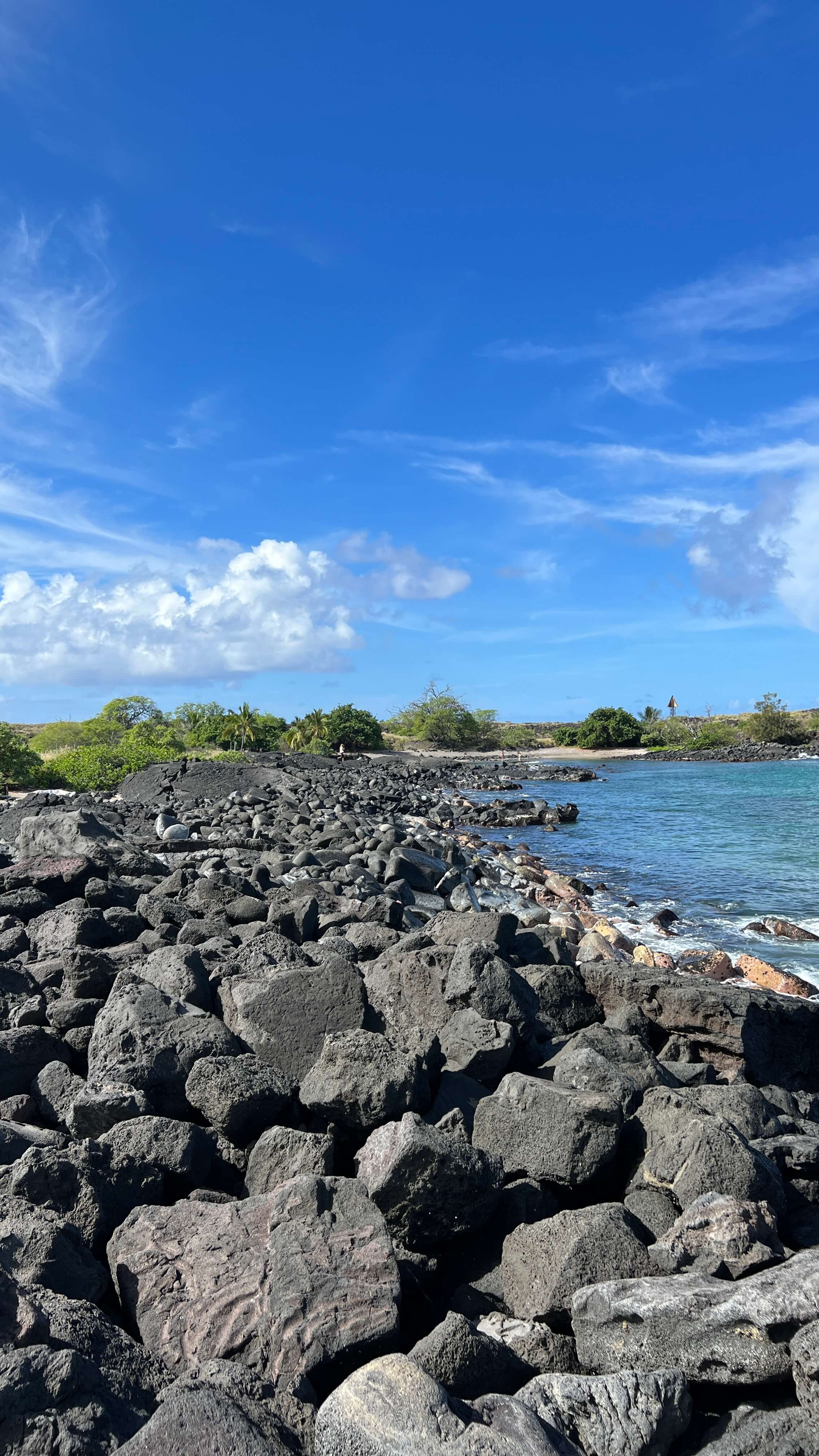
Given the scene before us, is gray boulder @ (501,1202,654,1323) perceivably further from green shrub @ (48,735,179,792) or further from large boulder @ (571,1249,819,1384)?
green shrub @ (48,735,179,792)

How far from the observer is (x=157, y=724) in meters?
61.9

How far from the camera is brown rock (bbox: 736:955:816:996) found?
11.1m

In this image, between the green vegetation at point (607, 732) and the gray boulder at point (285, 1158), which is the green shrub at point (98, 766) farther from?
the green vegetation at point (607, 732)

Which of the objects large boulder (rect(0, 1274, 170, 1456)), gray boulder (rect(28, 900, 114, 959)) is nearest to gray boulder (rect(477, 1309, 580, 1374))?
large boulder (rect(0, 1274, 170, 1456))

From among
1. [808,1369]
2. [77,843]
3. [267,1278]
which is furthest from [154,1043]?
[77,843]

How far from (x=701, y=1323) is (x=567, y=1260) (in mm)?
566

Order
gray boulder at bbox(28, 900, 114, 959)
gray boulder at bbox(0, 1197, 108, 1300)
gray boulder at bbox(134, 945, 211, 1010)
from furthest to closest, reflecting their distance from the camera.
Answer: gray boulder at bbox(28, 900, 114, 959) → gray boulder at bbox(134, 945, 211, 1010) → gray boulder at bbox(0, 1197, 108, 1300)

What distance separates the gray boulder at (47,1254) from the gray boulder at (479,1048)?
2.23 metres

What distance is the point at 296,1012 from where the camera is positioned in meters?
5.39

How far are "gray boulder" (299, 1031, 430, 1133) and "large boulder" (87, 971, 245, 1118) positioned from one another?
2.42 ft

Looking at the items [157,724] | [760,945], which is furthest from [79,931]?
[157,724]

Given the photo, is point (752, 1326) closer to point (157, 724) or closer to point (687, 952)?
point (687, 952)

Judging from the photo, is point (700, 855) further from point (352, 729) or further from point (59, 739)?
point (352, 729)

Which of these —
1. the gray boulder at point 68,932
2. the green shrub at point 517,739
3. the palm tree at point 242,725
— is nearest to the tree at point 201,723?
the palm tree at point 242,725
